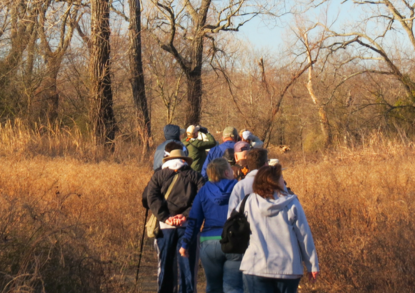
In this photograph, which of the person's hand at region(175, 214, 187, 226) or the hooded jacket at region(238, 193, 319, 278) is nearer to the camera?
the hooded jacket at region(238, 193, 319, 278)

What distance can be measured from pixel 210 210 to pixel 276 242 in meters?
1.12

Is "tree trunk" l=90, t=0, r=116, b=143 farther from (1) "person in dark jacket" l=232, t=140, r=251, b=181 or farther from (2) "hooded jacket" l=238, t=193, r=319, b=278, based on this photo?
(2) "hooded jacket" l=238, t=193, r=319, b=278

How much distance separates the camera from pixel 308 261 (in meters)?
3.99

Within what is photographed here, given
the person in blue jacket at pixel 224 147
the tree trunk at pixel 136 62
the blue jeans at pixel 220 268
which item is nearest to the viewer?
the blue jeans at pixel 220 268

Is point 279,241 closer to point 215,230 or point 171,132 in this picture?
point 215,230

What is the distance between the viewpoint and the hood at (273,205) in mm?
3988

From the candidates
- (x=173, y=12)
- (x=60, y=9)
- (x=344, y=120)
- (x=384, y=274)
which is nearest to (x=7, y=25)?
(x=60, y=9)

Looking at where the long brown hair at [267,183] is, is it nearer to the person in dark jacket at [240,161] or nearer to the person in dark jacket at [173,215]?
the person in dark jacket at [173,215]

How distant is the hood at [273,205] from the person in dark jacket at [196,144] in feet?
15.9

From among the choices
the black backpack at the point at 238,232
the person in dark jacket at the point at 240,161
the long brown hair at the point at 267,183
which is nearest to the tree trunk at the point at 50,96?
the person in dark jacket at the point at 240,161

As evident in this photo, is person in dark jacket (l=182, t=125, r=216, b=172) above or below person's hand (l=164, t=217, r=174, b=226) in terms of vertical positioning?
above

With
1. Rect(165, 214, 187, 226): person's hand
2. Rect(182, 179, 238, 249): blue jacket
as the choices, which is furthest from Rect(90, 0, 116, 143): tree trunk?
Rect(182, 179, 238, 249): blue jacket

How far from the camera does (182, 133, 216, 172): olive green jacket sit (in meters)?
8.91

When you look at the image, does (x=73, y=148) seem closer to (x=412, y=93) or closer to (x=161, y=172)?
(x=161, y=172)
